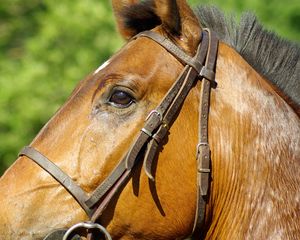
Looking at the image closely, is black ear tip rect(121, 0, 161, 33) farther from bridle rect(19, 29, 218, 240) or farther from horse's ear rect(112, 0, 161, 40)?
bridle rect(19, 29, 218, 240)

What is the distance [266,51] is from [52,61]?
28.0 ft

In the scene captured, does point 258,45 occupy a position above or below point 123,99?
above

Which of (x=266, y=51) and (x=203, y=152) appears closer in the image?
(x=203, y=152)

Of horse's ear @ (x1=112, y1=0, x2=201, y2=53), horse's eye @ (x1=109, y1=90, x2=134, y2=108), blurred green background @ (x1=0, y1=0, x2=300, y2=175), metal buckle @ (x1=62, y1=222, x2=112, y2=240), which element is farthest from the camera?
blurred green background @ (x1=0, y1=0, x2=300, y2=175)

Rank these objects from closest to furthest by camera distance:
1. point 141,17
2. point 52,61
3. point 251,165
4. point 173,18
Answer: point 251,165
point 173,18
point 141,17
point 52,61

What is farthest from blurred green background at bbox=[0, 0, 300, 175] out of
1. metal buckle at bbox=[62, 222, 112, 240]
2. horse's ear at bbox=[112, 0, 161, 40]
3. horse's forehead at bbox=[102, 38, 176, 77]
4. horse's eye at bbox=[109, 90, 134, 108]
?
metal buckle at bbox=[62, 222, 112, 240]

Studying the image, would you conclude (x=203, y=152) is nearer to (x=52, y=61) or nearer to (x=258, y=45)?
(x=258, y=45)

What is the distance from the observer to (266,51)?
452 centimetres

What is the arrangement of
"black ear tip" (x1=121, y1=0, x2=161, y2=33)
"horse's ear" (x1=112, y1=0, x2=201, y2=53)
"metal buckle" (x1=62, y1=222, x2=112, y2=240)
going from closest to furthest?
"metal buckle" (x1=62, y1=222, x2=112, y2=240)
"horse's ear" (x1=112, y1=0, x2=201, y2=53)
"black ear tip" (x1=121, y1=0, x2=161, y2=33)

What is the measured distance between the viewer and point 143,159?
4121 mm

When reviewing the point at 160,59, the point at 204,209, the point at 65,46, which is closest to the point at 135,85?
the point at 160,59

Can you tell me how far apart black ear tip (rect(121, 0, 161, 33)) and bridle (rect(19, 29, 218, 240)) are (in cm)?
41

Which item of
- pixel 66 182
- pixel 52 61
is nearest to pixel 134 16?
pixel 66 182

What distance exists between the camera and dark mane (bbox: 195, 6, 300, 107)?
449cm
